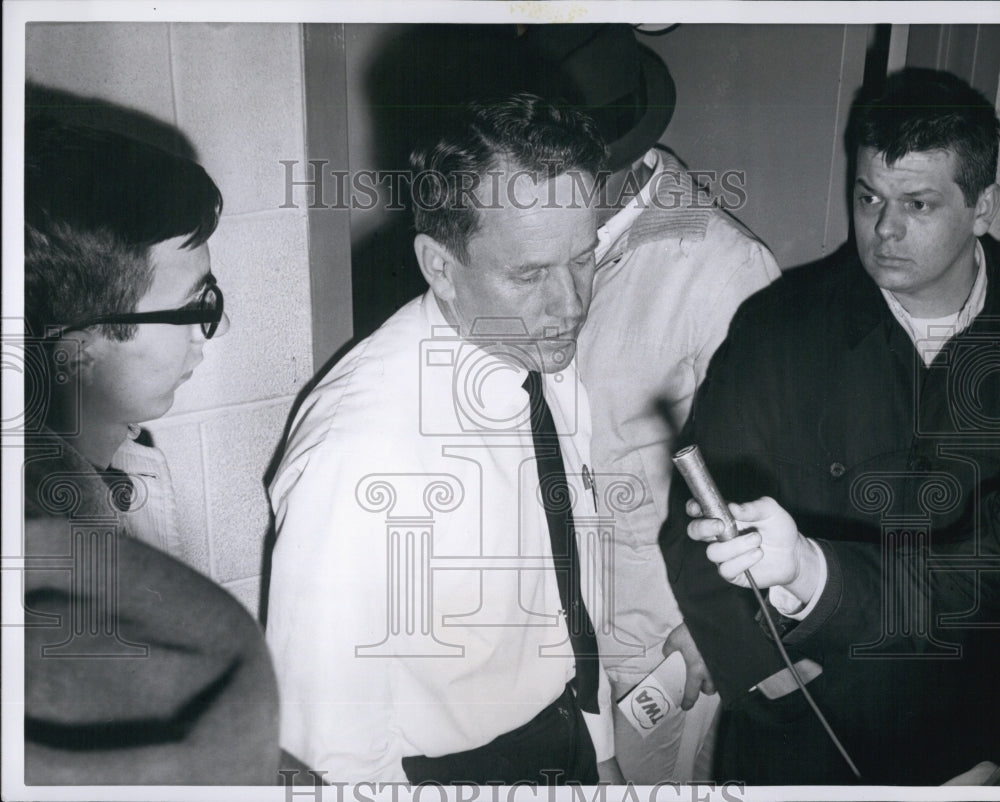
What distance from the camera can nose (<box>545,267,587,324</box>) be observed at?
4.74 ft

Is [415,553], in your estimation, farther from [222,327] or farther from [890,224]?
[890,224]

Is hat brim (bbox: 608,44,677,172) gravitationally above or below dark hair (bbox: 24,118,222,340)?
above

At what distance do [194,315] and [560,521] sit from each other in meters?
0.59

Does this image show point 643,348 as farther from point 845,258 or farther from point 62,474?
Result: point 62,474

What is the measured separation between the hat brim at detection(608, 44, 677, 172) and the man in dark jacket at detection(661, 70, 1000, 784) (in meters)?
0.26

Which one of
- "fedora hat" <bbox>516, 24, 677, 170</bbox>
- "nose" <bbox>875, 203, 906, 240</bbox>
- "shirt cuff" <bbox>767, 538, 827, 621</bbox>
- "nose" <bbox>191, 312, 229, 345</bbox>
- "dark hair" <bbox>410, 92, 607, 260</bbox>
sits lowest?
"shirt cuff" <bbox>767, 538, 827, 621</bbox>

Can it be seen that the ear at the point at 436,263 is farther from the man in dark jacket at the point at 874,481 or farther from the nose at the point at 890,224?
the nose at the point at 890,224

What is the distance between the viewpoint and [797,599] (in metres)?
1.48

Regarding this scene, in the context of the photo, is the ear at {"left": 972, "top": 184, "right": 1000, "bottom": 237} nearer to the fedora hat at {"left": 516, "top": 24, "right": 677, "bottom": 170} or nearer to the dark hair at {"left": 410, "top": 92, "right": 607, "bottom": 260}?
the fedora hat at {"left": 516, "top": 24, "right": 677, "bottom": 170}

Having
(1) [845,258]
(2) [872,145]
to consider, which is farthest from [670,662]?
(2) [872,145]

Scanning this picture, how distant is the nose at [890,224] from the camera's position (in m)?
1.44

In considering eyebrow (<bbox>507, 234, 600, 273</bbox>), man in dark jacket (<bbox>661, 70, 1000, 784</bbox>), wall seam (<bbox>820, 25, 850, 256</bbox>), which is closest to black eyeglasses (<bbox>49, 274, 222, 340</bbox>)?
eyebrow (<bbox>507, 234, 600, 273</bbox>)

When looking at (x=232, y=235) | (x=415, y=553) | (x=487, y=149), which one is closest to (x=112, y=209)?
(x=232, y=235)

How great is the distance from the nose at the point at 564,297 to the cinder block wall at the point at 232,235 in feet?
1.13
